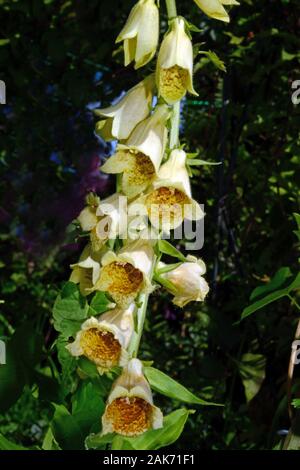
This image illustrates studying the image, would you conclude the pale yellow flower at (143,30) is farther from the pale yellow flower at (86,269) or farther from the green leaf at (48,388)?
the green leaf at (48,388)

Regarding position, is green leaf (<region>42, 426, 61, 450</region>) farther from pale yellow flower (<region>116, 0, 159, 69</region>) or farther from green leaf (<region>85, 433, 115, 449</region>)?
pale yellow flower (<region>116, 0, 159, 69</region>)

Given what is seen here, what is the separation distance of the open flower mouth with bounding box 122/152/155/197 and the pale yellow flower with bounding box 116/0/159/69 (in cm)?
10

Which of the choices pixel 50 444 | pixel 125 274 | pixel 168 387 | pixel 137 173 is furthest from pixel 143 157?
pixel 50 444

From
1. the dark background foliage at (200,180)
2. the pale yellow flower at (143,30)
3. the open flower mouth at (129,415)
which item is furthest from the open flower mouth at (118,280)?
the dark background foliage at (200,180)

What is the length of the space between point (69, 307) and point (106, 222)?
0.17 metres

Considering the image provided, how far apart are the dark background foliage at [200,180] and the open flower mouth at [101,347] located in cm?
72

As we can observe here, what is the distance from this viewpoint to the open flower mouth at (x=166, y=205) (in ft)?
2.64

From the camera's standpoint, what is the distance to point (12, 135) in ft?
7.66

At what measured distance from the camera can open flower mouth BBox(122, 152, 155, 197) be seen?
820mm

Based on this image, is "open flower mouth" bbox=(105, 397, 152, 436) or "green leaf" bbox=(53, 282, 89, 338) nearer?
"open flower mouth" bbox=(105, 397, 152, 436)

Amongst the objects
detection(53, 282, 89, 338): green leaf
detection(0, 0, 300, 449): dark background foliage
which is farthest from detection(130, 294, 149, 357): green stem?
detection(0, 0, 300, 449): dark background foliage

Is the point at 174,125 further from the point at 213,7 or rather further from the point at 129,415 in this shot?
the point at 129,415

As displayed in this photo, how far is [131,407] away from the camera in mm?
804
